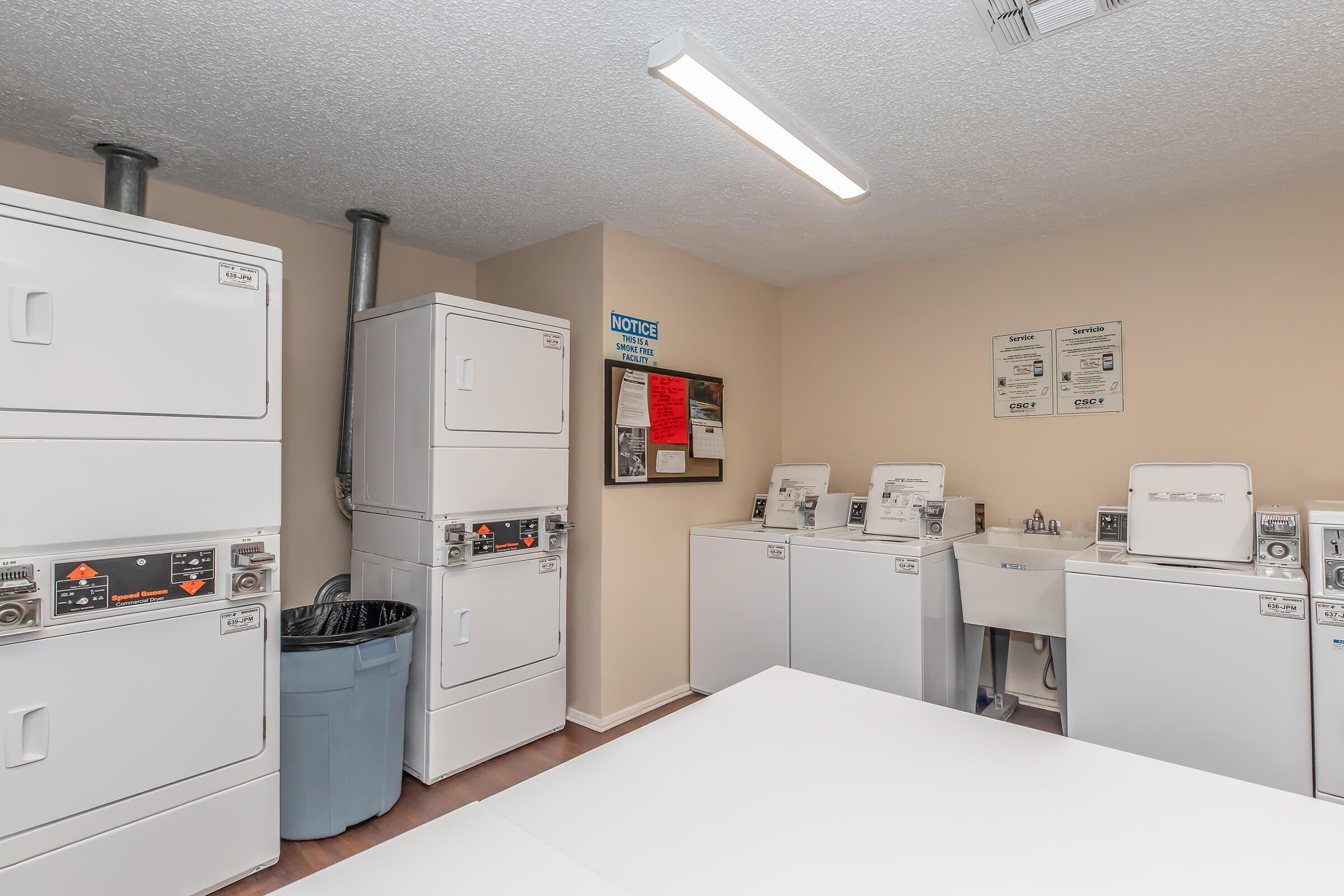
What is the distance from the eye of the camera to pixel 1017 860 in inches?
35.0

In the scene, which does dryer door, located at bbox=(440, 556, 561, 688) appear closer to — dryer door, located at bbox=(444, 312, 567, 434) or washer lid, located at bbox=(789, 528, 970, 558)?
dryer door, located at bbox=(444, 312, 567, 434)

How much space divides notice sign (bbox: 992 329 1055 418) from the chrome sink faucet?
540 millimetres

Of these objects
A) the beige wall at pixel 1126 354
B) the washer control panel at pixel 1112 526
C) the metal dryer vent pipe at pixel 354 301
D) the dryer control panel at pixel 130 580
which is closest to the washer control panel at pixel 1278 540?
the washer control panel at pixel 1112 526

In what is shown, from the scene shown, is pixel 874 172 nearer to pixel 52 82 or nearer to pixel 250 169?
pixel 250 169

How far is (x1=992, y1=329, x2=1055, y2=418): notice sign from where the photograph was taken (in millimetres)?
3557

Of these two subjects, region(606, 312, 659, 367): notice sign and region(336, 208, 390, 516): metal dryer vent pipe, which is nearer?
region(336, 208, 390, 516): metal dryer vent pipe

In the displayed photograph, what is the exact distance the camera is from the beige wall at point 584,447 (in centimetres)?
334

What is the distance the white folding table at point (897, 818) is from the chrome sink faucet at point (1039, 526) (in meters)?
2.49

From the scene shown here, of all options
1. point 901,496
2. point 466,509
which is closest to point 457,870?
point 466,509

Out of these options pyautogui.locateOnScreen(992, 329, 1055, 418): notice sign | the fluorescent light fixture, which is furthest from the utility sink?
the fluorescent light fixture

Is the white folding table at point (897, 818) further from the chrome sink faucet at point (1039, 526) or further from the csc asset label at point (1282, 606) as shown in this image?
the chrome sink faucet at point (1039, 526)

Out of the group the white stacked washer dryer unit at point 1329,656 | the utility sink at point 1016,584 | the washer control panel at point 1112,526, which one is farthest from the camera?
the washer control panel at point 1112,526

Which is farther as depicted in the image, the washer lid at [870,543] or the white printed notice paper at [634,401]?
the white printed notice paper at [634,401]

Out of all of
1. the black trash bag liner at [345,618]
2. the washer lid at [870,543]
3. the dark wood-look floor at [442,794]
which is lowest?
the dark wood-look floor at [442,794]
